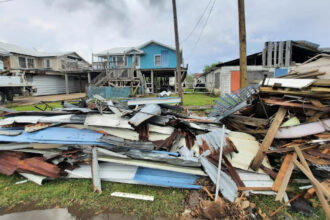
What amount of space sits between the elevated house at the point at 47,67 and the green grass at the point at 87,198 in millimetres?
20300

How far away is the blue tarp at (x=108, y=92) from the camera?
15156 millimetres

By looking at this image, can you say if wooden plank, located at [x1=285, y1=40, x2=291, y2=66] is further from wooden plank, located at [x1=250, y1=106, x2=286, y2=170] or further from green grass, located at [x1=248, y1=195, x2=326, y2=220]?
green grass, located at [x1=248, y1=195, x2=326, y2=220]

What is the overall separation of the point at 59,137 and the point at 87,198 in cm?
129

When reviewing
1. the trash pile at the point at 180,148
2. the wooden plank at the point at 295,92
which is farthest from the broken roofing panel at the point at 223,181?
the wooden plank at the point at 295,92

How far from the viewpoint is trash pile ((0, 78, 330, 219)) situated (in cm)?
265

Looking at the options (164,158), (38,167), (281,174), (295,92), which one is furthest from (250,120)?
(38,167)

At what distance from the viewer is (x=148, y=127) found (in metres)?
3.36

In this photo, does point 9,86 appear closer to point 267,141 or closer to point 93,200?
point 93,200

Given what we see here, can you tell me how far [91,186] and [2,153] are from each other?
2.00 metres

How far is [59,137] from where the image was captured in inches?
122

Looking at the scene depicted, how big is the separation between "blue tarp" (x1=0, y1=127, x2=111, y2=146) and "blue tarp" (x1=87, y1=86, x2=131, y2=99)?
1215 centimetres

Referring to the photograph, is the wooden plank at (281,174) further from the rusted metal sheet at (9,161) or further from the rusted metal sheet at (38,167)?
the rusted metal sheet at (9,161)

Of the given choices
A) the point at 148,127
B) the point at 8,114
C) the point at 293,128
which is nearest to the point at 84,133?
the point at 148,127

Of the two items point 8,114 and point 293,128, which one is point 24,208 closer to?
point 8,114
